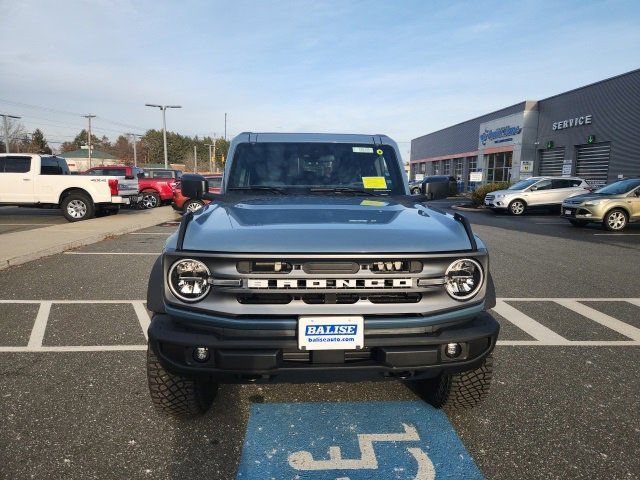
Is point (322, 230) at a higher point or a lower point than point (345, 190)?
lower

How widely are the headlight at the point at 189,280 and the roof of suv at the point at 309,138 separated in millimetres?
1950

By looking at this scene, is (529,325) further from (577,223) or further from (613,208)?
(577,223)

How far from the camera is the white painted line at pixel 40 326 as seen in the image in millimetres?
4016

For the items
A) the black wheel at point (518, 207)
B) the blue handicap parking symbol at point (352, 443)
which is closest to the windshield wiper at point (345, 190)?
the blue handicap parking symbol at point (352, 443)

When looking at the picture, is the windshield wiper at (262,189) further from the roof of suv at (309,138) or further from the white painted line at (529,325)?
the white painted line at (529,325)

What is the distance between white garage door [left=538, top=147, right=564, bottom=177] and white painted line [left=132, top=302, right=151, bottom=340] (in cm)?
3009

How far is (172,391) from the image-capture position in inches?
101

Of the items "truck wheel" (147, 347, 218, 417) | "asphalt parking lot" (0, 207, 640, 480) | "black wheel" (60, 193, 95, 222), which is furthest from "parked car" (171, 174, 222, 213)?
"truck wheel" (147, 347, 218, 417)

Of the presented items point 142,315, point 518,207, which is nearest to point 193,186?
point 142,315

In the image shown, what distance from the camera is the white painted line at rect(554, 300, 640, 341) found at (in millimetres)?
4488

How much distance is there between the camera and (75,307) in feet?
16.9

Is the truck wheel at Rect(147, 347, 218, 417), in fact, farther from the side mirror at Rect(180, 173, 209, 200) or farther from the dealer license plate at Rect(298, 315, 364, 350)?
the side mirror at Rect(180, 173, 209, 200)

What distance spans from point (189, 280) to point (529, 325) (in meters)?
3.91

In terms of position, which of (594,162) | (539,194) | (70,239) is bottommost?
(70,239)
